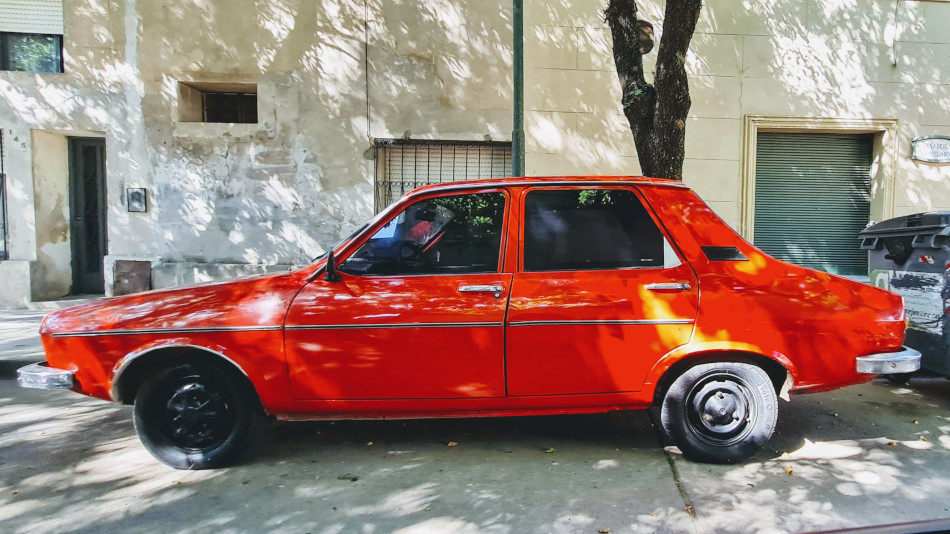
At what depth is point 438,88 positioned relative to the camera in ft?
28.4

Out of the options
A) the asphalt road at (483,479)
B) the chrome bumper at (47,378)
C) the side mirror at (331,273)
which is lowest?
the asphalt road at (483,479)

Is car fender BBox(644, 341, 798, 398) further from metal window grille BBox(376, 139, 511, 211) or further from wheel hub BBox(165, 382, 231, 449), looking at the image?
metal window grille BBox(376, 139, 511, 211)

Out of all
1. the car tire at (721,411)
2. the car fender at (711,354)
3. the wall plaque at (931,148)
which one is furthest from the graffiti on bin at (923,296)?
the wall plaque at (931,148)

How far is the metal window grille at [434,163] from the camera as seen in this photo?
893 centimetres

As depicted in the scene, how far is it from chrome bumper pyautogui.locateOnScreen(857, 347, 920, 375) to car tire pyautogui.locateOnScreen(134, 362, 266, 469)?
3.82 meters

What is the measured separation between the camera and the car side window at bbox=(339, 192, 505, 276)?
3.59 metres

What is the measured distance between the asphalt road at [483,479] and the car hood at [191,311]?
95cm

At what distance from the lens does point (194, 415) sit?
3.52 m

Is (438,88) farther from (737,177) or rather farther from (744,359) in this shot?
(744,359)

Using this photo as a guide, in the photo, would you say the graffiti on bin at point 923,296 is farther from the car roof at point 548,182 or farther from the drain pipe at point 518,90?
the drain pipe at point 518,90

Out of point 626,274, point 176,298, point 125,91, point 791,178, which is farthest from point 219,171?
point 791,178

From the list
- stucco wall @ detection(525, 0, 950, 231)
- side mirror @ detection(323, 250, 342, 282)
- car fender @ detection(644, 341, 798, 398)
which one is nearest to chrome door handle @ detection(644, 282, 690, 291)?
car fender @ detection(644, 341, 798, 398)

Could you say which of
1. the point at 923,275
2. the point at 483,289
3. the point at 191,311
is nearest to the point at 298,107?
the point at 191,311

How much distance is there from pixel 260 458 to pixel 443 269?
176 cm
